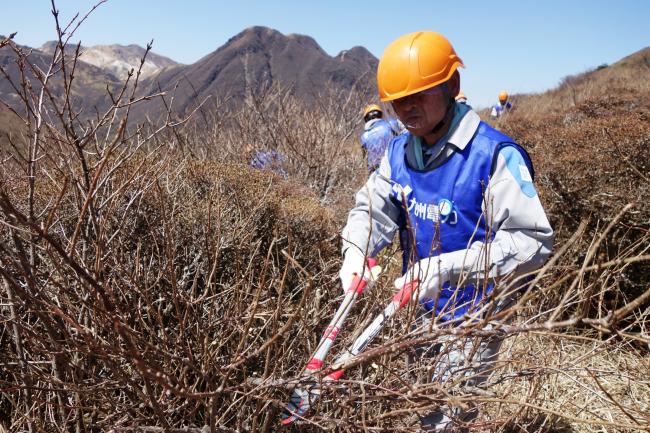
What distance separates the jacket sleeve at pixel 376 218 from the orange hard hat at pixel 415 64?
409mm

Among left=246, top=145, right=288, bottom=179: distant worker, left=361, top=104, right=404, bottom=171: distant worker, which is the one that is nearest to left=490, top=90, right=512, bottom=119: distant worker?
left=361, top=104, right=404, bottom=171: distant worker

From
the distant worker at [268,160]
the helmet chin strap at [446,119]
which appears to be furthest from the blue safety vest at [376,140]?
the helmet chin strap at [446,119]

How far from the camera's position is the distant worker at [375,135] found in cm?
741

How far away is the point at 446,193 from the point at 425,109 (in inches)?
15.2

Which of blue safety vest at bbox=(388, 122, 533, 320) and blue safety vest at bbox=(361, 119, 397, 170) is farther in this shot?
blue safety vest at bbox=(361, 119, 397, 170)

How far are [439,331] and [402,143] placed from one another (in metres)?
1.41

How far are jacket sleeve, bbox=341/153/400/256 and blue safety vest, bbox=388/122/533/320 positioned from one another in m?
0.10

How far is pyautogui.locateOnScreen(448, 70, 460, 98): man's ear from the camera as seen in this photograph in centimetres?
215

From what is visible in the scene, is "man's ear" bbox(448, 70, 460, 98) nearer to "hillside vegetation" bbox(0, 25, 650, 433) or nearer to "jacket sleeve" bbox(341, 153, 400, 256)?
"jacket sleeve" bbox(341, 153, 400, 256)

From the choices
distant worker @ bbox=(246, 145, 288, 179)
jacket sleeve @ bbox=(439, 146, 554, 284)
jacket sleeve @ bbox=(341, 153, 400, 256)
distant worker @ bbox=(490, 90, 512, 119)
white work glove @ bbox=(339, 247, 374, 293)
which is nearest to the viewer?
jacket sleeve @ bbox=(439, 146, 554, 284)

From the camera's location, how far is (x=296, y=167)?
743 cm

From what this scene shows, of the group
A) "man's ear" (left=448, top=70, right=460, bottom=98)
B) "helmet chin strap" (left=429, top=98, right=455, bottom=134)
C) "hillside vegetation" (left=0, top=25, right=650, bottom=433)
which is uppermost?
"man's ear" (left=448, top=70, right=460, bottom=98)

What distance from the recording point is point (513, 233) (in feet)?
6.04

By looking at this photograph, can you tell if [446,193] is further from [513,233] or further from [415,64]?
[415,64]
